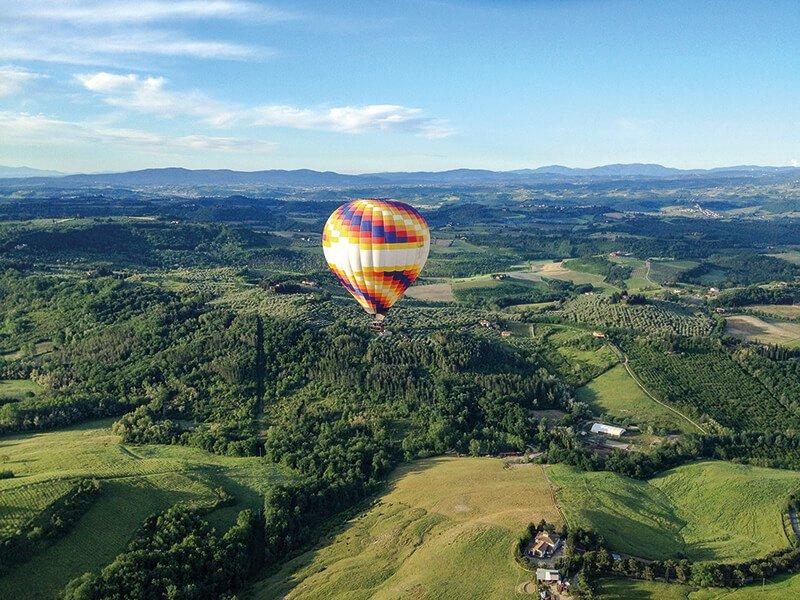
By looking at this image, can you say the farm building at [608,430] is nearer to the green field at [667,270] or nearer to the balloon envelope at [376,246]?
the balloon envelope at [376,246]

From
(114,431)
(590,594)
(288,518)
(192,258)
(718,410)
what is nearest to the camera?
(590,594)

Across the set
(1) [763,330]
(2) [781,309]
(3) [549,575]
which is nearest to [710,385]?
(1) [763,330]

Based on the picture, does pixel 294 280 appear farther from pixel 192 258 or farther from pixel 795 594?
pixel 795 594

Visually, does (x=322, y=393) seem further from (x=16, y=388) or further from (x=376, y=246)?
(x=16, y=388)

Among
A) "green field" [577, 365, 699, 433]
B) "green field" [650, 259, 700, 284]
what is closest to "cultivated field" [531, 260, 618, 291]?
"green field" [650, 259, 700, 284]

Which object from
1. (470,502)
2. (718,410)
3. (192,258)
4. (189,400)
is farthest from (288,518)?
(192,258)
